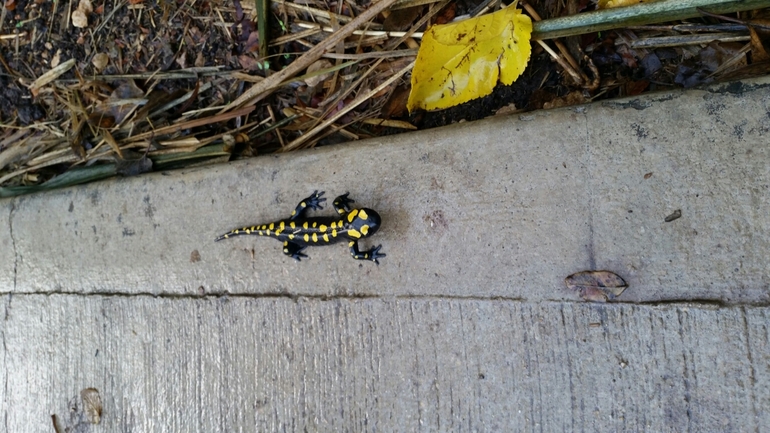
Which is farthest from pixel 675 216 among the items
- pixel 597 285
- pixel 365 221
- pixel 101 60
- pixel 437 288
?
pixel 101 60

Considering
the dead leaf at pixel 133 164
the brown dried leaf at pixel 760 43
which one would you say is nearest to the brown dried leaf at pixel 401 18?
the brown dried leaf at pixel 760 43

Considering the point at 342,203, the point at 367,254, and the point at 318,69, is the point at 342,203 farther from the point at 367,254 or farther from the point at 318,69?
the point at 318,69

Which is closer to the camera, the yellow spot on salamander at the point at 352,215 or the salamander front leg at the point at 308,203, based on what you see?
the yellow spot on salamander at the point at 352,215

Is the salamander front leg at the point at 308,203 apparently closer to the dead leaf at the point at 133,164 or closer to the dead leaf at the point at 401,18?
the dead leaf at the point at 401,18

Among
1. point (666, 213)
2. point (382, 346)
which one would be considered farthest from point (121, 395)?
point (666, 213)

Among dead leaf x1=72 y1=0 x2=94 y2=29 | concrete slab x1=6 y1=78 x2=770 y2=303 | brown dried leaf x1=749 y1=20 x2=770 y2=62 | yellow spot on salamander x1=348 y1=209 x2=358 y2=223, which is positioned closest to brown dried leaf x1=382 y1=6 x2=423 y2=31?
concrete slab x1=6 y1=78 x2=770 y2=303

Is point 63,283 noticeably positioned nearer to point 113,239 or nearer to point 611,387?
point 113,239

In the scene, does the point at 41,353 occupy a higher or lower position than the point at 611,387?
higher
